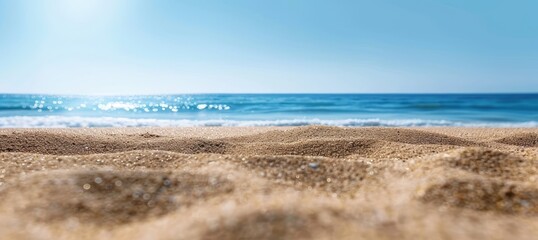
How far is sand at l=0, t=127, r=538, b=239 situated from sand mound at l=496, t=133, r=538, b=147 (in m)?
2.43

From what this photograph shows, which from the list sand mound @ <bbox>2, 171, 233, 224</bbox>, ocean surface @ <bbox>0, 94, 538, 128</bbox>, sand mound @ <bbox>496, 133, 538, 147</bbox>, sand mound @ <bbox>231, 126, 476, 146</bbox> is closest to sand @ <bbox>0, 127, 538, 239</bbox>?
sand mound @ <bbox>2, 171, 233, 224</bbox>

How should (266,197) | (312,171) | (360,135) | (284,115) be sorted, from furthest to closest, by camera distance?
(284,115), (360,135), (312,171), (266,197)

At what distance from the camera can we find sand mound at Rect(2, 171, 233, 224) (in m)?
1.38

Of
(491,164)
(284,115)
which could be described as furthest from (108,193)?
(284,115)

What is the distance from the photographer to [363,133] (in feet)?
13.9

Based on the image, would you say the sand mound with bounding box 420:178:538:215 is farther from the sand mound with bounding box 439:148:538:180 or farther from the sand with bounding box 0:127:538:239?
the sand mound with bounding box 439:148:538:180

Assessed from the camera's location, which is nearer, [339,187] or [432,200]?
[432,200]

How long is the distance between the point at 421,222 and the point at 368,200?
0.29 metres

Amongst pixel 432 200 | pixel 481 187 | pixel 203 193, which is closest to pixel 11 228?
pixel 203 193

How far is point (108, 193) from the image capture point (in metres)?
1.58

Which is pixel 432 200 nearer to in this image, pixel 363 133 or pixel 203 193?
pixel 203 193

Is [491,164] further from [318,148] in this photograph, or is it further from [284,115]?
[284,115]

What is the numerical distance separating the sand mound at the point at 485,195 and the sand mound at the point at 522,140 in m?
3.01

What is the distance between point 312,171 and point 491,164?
3.00 feet
